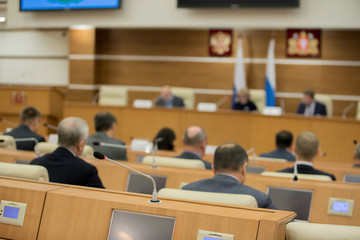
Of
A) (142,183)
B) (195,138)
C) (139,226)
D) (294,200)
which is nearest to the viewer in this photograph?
(139,226)

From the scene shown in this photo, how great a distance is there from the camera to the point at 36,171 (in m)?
2.62

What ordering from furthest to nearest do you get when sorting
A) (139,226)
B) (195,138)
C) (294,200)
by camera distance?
(195,138), (294,200), (139,226)

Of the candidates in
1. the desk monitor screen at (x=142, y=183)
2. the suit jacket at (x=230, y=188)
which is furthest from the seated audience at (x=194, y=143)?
the suit jacket at (x=230, y=188)

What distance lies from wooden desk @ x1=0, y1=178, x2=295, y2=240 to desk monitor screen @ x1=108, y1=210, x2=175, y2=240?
2cm

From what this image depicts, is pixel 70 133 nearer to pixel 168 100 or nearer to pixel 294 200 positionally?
pixel 294 200

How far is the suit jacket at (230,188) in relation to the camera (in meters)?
2.62

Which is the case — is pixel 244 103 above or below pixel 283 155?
above

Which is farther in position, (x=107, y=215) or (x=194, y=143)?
(x=194, y=143)

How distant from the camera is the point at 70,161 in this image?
3.18m

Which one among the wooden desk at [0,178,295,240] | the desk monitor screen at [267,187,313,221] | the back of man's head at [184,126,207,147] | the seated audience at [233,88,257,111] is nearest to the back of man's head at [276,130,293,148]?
the back of man's head at [184,126,207,147]

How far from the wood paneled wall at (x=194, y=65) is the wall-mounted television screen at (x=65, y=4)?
0.90 meters

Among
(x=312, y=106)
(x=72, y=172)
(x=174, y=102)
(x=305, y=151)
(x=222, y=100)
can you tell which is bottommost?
(x=72, y=172)

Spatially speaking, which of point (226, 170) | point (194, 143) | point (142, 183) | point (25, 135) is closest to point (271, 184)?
point (226, 170)

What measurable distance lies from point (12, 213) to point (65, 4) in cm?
832
